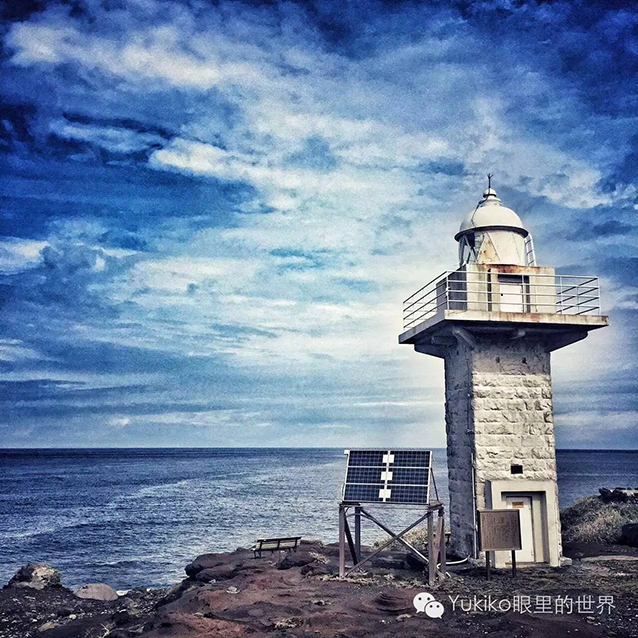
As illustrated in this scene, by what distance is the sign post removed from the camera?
15492mm

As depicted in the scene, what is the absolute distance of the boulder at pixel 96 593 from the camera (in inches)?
A: 818

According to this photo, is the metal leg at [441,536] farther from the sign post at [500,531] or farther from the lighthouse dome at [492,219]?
the lighthouse dome at [492,219]

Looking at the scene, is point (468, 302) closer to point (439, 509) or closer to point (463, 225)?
point (463, 225)

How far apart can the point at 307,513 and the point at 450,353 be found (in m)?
30.2

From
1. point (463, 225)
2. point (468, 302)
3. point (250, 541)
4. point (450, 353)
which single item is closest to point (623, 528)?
point (450, 353)

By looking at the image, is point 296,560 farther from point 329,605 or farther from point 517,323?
point 517,323

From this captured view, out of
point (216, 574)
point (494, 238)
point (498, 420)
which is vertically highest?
point (494, 238)

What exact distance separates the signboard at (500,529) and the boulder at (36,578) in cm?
1476

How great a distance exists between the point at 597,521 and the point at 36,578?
1910 cm

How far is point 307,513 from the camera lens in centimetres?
4631

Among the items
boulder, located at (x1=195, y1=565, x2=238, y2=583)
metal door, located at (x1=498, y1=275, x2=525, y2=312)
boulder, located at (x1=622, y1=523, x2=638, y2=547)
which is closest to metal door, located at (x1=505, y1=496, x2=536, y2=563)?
boulder, located at (x1=622, y1=523, x2=638, y2=547)

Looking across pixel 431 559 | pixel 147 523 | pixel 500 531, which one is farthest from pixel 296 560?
pixel 147 523

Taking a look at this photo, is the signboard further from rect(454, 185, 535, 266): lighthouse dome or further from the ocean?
the ocean

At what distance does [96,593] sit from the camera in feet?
68.7
